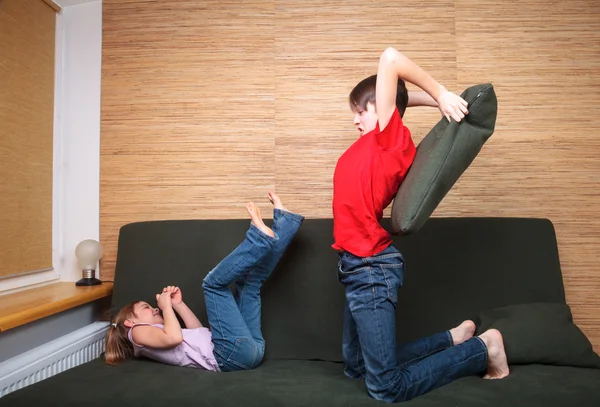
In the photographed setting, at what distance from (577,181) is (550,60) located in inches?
24.4

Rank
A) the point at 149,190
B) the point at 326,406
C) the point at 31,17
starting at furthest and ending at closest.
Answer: the point at 149,190 < the point at 31,17 < the point at 326,406

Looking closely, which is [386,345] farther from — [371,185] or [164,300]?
[164,300]

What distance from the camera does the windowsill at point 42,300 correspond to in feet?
5.95

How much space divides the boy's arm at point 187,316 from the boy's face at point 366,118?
3.47 feet

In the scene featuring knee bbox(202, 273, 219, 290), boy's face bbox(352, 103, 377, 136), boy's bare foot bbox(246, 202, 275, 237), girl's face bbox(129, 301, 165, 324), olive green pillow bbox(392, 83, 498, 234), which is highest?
boy's face bbox(352, 103, 377, 136)

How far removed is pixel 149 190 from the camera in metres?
2.63

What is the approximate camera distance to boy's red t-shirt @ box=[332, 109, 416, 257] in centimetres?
168

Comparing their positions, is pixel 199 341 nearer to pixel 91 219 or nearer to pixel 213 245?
pixel 213 245

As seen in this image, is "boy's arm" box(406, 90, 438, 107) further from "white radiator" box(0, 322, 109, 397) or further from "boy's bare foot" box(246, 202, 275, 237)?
"white radiator" box(0, 322, 109, 397)

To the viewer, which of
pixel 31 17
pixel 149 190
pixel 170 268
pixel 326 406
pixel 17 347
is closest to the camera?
pixel 326 406

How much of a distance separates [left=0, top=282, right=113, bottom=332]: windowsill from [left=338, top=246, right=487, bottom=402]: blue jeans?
1.16m

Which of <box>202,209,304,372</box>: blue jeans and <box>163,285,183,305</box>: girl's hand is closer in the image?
<box>202,209,304,372</box>: blue jeans

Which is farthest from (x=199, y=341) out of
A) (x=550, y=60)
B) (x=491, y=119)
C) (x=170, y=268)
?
(x=550, y=60)

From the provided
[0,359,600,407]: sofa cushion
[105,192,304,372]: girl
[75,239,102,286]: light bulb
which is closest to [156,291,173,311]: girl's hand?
[105,192,304,372]: girl
